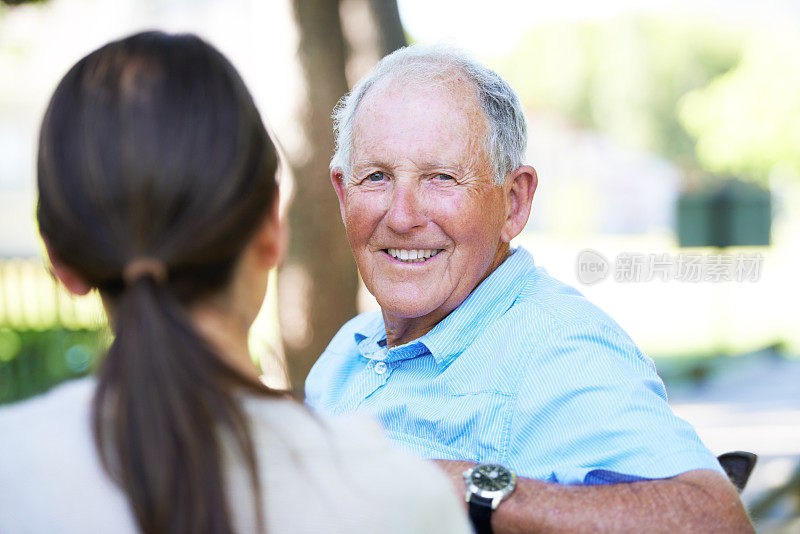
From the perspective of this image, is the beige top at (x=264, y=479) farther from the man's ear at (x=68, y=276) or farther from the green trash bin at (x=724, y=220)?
the green trash bin at (x=724, y=220)

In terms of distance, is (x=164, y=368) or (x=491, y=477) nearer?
(x=164, y=368)

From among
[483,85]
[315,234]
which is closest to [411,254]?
[483,85]

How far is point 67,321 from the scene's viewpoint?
852 centimetres

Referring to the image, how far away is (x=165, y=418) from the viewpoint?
39.4 inches

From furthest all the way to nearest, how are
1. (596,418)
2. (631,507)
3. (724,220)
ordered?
(724,220) < (596,418) < (631,507)

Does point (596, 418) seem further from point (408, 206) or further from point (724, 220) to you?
point (724, 220)

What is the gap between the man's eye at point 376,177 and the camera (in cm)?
230

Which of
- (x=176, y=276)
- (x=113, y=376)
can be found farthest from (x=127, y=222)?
(x=113, y=376)

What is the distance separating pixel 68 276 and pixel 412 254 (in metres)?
1.27

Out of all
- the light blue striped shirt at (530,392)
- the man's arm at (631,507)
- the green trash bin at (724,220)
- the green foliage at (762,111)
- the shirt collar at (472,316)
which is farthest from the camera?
the green foliage at (762,111)

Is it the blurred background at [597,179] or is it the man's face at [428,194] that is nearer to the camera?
the man's face at [428,194]

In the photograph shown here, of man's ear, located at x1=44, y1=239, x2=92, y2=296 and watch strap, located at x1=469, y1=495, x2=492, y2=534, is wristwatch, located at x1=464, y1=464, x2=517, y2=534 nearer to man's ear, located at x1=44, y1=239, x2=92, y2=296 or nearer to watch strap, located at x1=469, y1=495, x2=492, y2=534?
watch strap, located at x1=469, y1=495, x2=492, y2=534

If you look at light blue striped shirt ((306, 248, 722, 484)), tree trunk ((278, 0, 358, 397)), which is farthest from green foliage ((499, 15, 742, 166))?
light blue striped shirt ((306, 248, 722, 484))

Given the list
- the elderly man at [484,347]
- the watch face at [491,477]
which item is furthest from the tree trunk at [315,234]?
the watch face at [491,477]
